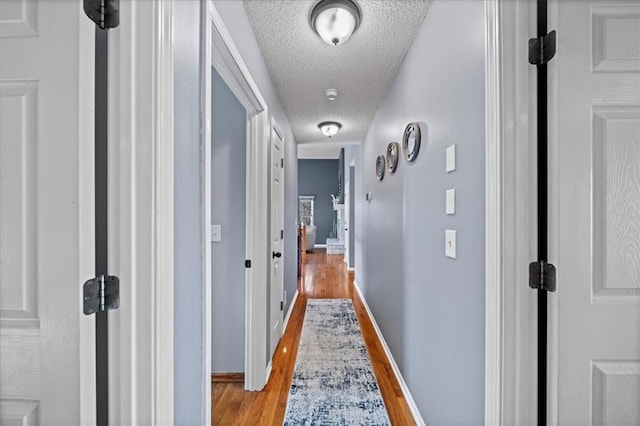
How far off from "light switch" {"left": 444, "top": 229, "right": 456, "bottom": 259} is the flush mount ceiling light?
1.28m

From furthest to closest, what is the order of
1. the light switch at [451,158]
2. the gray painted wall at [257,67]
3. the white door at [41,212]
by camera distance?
the gray painted wall at [257,67] → the light switch at [451,158] → the white door at [41,212]

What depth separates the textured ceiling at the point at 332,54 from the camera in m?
1.65

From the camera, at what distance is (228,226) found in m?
2.17

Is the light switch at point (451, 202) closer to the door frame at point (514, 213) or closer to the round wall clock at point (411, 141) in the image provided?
the door frame at point (514, 213)

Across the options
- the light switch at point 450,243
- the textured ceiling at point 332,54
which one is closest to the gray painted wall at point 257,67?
the textured ceiling at point 332,54

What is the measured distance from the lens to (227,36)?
4.41ft

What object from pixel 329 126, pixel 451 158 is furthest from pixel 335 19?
pixel 329 126

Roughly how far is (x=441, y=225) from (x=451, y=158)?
34 centimetres

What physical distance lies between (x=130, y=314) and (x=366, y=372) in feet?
6.48

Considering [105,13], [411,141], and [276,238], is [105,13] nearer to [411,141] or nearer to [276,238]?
[411,141]

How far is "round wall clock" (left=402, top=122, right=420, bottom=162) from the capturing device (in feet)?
5.79

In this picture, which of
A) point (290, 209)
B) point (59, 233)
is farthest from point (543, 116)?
point (290, 209)

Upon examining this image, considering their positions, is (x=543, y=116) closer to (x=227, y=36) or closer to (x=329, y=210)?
(x=227, y=36)

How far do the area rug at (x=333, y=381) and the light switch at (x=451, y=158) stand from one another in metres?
1.52
